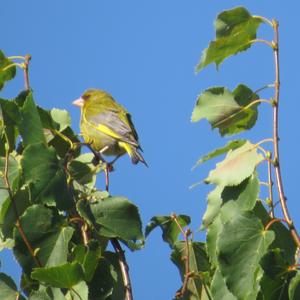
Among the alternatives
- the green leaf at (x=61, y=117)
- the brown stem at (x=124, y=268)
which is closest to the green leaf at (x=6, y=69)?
the green leaf at (x=61, y=117)

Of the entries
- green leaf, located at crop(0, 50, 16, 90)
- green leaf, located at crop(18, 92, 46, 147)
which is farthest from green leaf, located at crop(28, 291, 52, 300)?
green leaf, located at crop(0, 50, 16, 90)

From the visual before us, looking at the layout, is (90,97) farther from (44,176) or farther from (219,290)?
(219,290)

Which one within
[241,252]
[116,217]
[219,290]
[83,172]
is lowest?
[219,290]

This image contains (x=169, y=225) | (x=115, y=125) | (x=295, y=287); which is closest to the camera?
(x=295, y=287)

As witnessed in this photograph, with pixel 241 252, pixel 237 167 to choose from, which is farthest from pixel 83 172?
pixel 241 252

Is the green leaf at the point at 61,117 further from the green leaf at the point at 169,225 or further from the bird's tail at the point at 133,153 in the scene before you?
the bird's tail at the point at 133,153

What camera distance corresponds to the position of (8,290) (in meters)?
3.19

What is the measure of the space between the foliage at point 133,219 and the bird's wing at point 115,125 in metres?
3.25

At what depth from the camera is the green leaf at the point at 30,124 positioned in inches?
126

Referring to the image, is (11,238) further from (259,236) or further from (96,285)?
(259,236)

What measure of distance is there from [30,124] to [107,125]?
12.7ft

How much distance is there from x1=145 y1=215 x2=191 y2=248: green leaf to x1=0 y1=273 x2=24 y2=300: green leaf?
63 cm

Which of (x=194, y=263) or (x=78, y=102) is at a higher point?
(x=78, y=102)

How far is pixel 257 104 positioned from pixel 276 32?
14.3 inches
